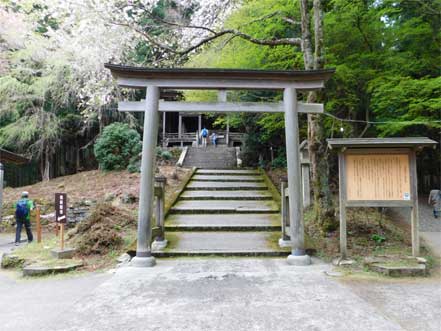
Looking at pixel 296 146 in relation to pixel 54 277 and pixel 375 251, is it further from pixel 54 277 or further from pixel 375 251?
pixel 54 277

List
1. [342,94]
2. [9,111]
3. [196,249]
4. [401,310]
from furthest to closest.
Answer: [9,111] → [342,94] → [196,249] → [401,310]

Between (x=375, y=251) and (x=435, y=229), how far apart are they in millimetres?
4256

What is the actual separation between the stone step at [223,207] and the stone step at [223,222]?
16 centimetres

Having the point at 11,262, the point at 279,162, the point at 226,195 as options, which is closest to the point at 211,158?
the point at 279,162

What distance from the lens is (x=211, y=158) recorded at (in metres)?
17.6

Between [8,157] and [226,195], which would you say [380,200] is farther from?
[8,157]

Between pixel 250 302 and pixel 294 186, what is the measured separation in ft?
8.18

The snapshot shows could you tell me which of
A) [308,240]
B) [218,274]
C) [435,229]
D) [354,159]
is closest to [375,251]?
[308,240]

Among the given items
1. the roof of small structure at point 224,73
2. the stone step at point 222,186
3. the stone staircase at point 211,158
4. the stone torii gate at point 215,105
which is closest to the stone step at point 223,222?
the stone torii gate at point 215,105

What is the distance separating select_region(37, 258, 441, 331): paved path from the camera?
3336mm

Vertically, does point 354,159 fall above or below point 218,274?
above

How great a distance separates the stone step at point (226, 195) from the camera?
1002cm

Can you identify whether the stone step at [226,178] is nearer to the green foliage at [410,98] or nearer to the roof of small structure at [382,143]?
the green foliage at [410,98]

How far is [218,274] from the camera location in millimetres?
5027
